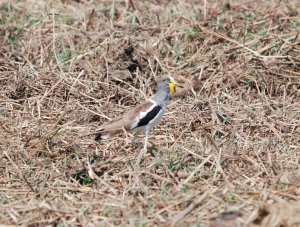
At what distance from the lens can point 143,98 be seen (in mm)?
8336

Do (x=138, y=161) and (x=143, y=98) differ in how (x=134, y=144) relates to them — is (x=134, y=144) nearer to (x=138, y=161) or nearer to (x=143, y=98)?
(x=138, y=161)

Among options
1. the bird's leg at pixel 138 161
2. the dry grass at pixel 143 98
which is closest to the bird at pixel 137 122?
the bird's leg at pixel 138 161

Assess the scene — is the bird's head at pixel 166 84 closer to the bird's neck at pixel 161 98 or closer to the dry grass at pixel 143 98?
the bird's neck at pixel 161 98

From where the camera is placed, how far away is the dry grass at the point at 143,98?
569 centimetres

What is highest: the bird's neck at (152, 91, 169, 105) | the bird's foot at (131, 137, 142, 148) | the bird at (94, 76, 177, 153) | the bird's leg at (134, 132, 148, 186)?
the bird's neck at (152, 91, 169, 105)

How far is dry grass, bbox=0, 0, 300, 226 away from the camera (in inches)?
224

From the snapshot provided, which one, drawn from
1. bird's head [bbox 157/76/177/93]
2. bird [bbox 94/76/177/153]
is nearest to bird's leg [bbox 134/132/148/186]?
bird [bbox 94/76/177/153]

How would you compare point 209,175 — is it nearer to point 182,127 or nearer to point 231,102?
point 182,127

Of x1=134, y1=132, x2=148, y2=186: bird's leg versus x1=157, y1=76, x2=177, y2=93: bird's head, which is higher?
x1=157, y1=76, x2=177, y2=93: bird's head

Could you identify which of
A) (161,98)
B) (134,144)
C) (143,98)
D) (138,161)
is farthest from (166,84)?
(138,161)

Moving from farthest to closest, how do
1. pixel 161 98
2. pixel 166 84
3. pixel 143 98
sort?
pixel 143 98 → pixel 166 84 → pixel 161 98

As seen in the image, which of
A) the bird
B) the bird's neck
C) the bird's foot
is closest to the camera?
the bird

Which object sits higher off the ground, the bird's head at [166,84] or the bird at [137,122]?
the bird's head at [166,84]

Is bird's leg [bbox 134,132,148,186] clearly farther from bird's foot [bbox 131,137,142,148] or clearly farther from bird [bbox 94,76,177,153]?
bird's foot [bbox 131,137,142,148]
